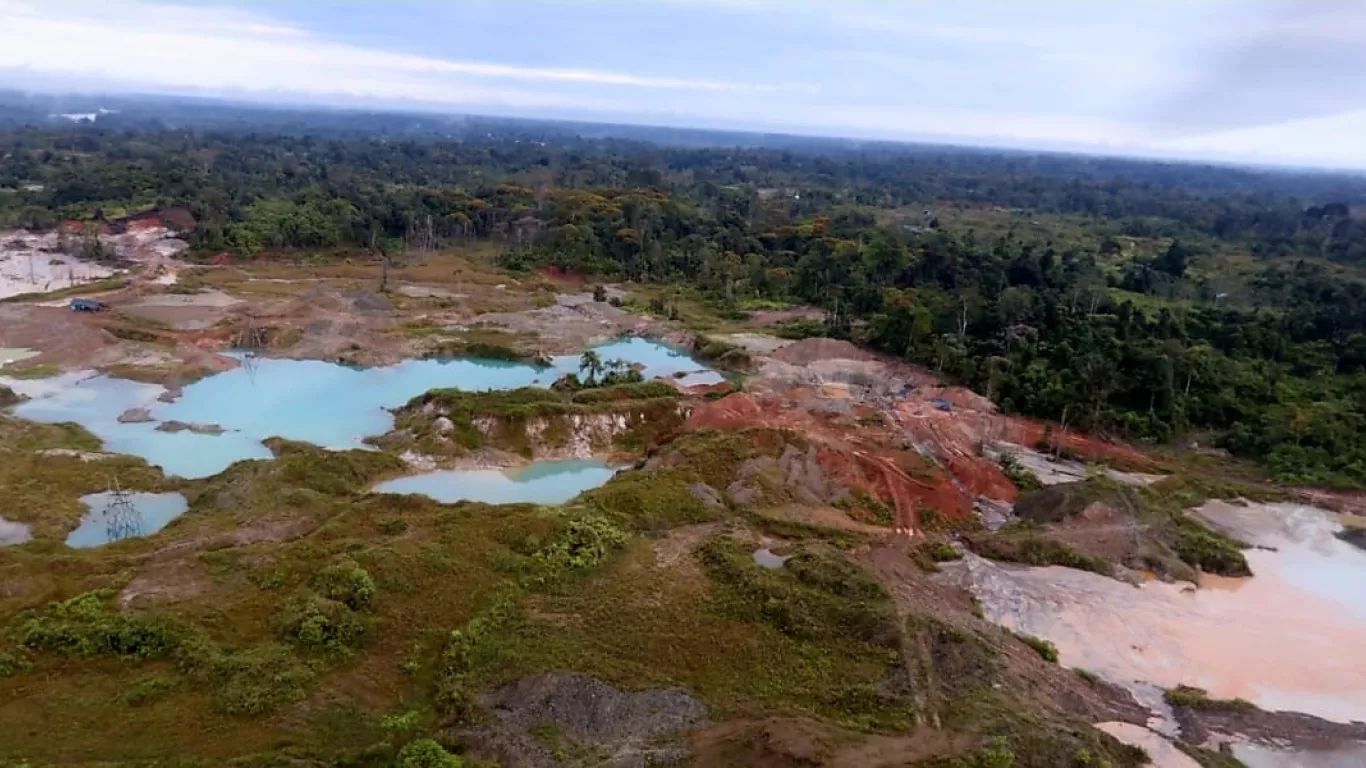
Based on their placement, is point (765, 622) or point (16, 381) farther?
point (16, 381)

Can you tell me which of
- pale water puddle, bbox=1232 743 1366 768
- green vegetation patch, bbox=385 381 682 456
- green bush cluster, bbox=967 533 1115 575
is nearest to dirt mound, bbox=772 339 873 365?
green vegetation patch, bbox=385 381 682 456

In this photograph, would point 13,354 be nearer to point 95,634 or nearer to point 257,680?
point 95,634

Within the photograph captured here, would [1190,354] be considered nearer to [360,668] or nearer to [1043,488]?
[1043,488]

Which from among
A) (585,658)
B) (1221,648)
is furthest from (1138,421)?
(585,658)

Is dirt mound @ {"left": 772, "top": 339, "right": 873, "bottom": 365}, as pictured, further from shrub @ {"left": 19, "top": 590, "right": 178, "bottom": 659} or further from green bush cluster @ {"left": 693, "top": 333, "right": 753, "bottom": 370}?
shrub @ {"left": 19, "top": 590, "right": 178, "bottom": 659}

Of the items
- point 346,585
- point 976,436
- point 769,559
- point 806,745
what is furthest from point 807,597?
point 976,436

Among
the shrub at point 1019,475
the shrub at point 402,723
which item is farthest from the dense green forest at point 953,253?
the shrub at point 402,723

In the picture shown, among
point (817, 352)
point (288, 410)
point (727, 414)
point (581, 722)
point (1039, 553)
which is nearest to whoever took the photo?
point (581, 722)
